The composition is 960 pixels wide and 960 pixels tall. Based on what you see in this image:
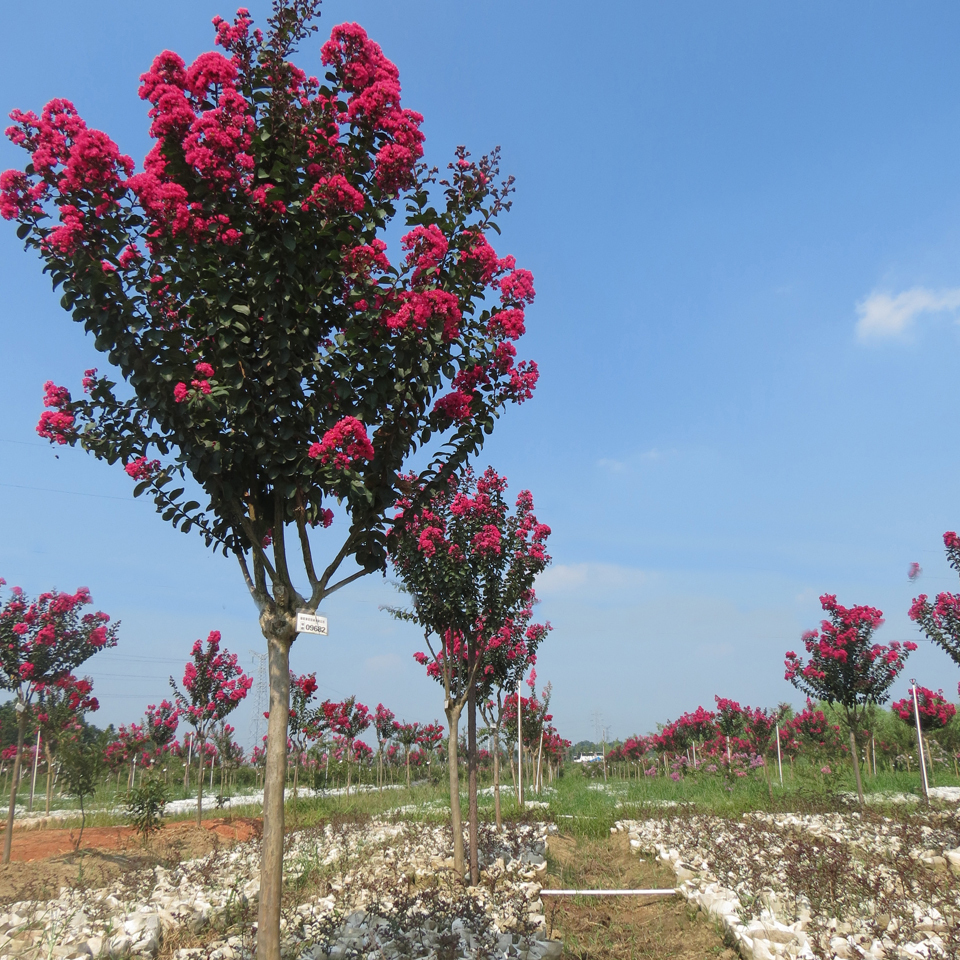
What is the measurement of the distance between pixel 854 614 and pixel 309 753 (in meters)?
14.3

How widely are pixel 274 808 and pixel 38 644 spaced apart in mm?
8783

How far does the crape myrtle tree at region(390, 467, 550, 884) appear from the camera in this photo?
788 centimetres

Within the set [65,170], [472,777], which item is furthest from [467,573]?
[65,170]

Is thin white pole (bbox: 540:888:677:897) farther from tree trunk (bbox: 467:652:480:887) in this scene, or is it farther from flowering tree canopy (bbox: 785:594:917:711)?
flowering tree canopy (bbox: 785:594:917:711)

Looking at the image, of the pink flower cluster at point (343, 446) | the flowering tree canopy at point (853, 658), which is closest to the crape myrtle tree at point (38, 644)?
the pink flower cluster at point (343, 446)

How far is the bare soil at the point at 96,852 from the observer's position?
25.0 ft

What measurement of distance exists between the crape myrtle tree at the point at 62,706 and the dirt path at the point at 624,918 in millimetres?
8339

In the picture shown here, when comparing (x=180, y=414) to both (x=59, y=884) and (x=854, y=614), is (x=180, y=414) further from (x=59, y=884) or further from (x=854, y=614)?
(x=854, y=614)

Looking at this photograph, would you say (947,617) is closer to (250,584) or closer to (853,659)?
(853,659)

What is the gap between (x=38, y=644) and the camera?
10727mm

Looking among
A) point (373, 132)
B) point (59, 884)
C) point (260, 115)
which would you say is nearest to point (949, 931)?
point (373, 132)

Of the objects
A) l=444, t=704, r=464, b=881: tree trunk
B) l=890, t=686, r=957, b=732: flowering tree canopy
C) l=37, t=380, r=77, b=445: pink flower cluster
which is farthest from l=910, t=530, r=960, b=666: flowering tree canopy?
l=37, t=380, r=77, b=445: pink flower cluster

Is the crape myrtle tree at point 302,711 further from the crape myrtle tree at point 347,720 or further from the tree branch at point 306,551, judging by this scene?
the tree branch at point 306,551

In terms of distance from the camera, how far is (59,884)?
7770 millimetres
